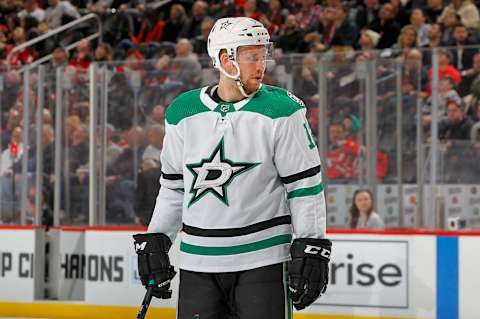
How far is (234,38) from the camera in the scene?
393 centimetres

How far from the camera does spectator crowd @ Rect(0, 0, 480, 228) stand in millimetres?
7688

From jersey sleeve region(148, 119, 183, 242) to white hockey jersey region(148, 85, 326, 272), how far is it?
0.08 m

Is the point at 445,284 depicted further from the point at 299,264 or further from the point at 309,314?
the point at 299,264

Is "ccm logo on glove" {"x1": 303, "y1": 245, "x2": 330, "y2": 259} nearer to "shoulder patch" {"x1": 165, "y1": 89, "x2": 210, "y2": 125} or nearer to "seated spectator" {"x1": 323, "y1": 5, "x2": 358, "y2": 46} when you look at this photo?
"shoulder patch" {"x1": 165, "y1": 89, "x2": 210, "y2": 125}

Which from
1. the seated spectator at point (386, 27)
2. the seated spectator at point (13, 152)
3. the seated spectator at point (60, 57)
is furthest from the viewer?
the seated spectator at point (60, 57)

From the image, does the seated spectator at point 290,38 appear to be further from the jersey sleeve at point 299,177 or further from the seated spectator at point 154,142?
the jersey sleeve at point 299,177

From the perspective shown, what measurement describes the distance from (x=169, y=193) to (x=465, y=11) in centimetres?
665

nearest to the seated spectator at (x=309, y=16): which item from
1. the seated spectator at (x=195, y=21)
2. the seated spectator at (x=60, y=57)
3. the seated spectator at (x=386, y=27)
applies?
the seated spectator at (x=386, y=27)

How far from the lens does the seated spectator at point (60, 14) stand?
1293 cm

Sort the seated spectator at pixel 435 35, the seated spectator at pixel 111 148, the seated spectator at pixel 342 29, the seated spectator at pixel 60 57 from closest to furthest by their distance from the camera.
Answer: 1. the seated spectator at pixel 111 148
2. the seated spectator at pixel 435 35
3. the seated spectator at pixel 342 29
4. the seated spectator at pixel 60 57

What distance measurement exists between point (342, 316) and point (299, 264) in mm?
4173

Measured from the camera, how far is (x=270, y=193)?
12.6 ft

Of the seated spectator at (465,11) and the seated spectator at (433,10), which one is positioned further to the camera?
the seated spectator at (433,10)

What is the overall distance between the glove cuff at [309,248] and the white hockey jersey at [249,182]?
Answer: 24 mm
